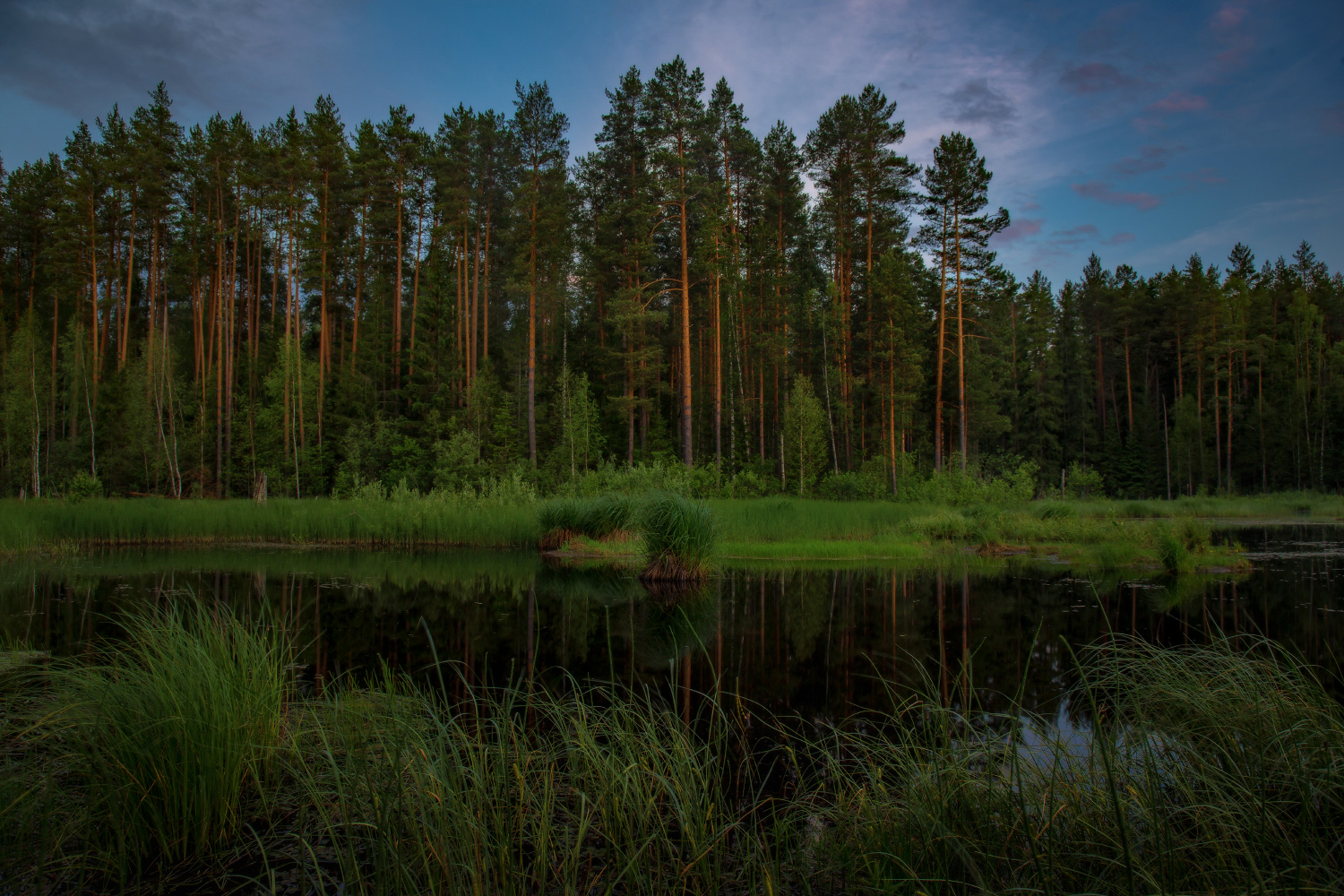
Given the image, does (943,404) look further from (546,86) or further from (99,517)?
(99,517)

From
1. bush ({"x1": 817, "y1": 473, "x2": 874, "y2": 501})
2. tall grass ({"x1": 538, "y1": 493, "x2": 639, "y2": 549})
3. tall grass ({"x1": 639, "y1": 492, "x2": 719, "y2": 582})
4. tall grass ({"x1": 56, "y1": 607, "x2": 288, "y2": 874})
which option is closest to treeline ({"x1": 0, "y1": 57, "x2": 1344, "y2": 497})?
bush ({"x1": 817, "y1": 473, "x2": 874, "y2": 501})

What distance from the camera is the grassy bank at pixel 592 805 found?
7.66ft

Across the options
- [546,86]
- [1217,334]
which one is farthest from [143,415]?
[1217,334]

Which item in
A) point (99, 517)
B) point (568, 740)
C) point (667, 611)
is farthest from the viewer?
point (99, 517)

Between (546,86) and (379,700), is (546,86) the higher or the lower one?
the higher one

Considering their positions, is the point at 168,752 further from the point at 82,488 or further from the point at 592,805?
the point at 82,488

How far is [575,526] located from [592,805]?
1364 centimetres

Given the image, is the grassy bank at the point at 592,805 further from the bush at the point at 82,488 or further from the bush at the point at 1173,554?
the bush at the point at 82,488

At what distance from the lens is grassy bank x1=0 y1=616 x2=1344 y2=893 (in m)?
2.34

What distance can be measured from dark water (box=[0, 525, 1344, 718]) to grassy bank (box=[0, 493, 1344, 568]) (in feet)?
6.52

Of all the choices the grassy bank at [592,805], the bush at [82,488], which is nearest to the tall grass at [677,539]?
the grassy bank at [592,805]

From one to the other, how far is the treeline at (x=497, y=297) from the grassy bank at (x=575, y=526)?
231 inches

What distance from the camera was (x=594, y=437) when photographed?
99.3 feet

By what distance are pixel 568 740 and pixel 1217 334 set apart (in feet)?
177
